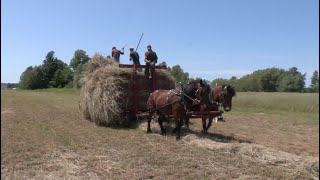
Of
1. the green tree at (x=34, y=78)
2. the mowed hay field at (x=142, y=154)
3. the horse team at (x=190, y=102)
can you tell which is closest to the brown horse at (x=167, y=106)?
the horse team at (x=190, y=102)

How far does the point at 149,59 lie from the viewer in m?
13.4

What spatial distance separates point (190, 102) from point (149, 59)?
9.79 feet

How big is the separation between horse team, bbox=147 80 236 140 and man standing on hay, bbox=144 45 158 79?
1.49 metres

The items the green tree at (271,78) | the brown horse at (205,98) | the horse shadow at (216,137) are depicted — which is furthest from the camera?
the green tree at (271,78)

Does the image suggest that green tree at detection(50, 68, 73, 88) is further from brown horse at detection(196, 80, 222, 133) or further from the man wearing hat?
brown horse at detection(196, 80, 222, 133)

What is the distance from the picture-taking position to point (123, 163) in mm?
7305

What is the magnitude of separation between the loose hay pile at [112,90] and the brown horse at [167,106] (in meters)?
1.03

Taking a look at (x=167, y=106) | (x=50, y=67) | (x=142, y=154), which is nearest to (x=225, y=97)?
(x=167, y=106)

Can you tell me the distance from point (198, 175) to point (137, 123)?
683cm

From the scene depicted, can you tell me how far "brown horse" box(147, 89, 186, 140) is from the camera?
1103 cm

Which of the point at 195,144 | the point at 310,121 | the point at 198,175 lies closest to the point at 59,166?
the point at 198,175

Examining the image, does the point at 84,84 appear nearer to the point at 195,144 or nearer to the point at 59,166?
the point at 195,144

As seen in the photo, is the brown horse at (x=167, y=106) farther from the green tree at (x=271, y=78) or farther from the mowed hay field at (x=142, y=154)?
the green tree at (x=271, y=78)

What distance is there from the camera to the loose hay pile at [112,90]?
1272cm
